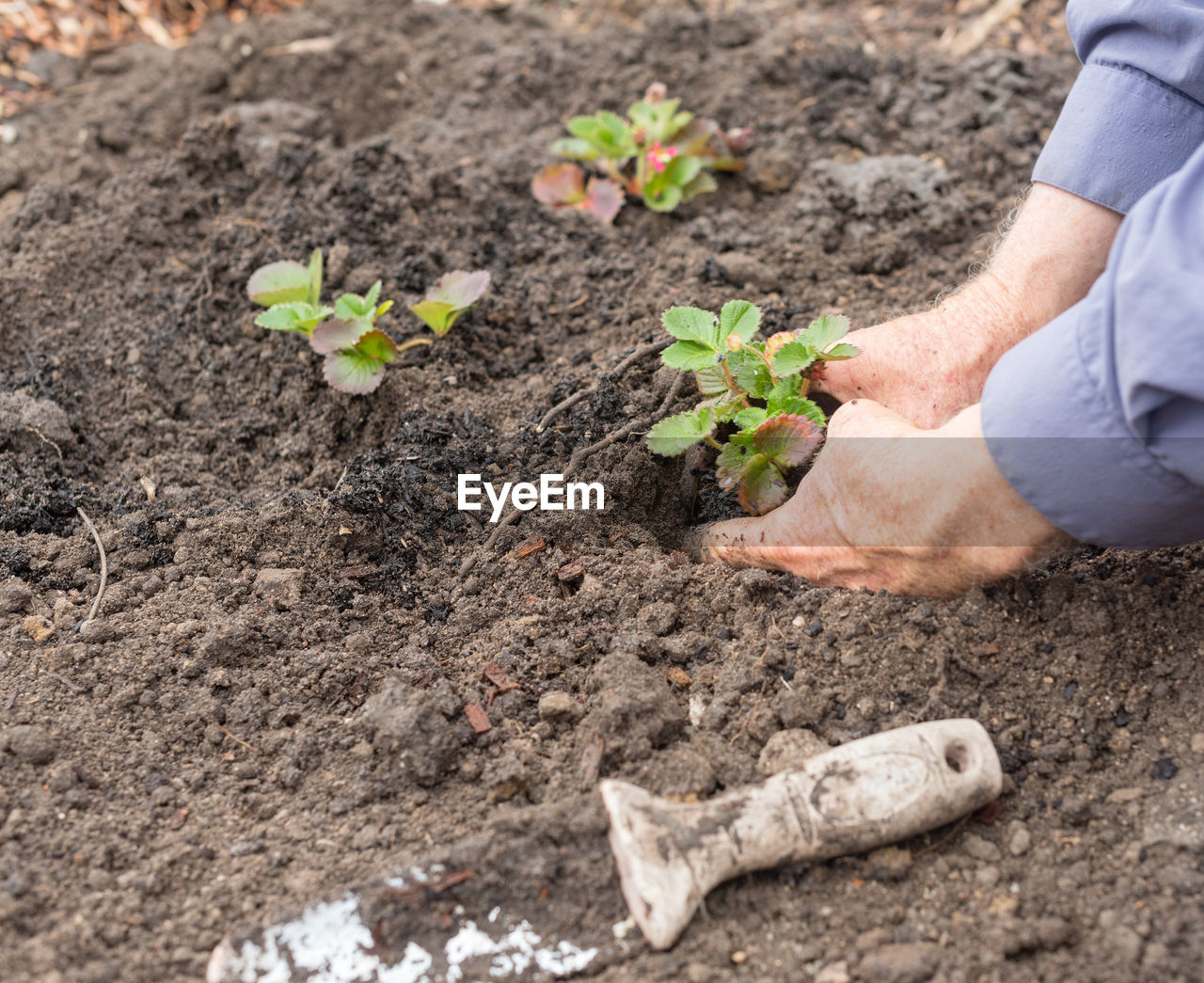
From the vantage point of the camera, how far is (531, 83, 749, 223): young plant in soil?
3.33m

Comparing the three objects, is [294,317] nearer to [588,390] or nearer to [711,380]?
[588,390]

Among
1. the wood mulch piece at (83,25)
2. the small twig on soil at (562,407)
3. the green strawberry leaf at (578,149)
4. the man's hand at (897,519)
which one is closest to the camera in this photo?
the man's hand at (897,519)

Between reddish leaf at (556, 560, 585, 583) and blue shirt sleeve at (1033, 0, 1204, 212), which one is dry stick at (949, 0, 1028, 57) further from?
reddish leaf at (556, 560, 585, 583)

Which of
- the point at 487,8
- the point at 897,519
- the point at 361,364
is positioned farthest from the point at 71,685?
the point at 487,8

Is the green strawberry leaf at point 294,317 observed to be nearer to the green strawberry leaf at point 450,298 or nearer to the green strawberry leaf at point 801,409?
the green strawberry leaf at point 450,298

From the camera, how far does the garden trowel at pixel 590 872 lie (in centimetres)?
148

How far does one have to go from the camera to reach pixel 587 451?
2354 mm

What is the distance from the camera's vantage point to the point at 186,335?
2.94 m

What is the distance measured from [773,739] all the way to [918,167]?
2406 millimetres

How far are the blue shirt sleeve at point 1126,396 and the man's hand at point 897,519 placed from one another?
0.09 meters

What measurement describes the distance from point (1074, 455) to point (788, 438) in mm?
647

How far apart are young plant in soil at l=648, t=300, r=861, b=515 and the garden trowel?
0.73 m

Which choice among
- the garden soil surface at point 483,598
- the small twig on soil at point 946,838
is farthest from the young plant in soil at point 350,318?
the small twig on soil at point 946,838

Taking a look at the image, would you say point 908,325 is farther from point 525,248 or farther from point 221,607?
point 221,607
